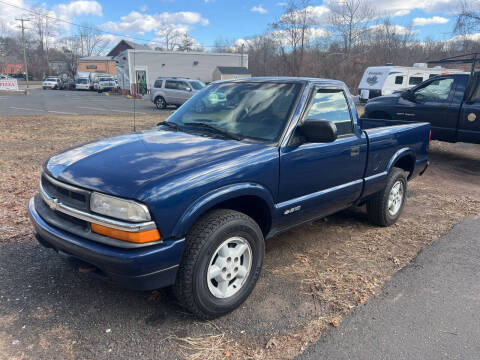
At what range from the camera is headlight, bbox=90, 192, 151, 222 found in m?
2.37

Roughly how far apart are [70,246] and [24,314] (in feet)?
2.58

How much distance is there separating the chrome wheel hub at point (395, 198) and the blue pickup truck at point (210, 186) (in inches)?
27.8

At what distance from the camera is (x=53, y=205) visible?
9.08 ft

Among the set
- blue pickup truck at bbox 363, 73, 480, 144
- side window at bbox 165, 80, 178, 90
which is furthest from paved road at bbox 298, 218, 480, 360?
side window at bbox 165, 80, 178, 90

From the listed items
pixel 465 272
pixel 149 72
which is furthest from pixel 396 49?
pixel 465 272

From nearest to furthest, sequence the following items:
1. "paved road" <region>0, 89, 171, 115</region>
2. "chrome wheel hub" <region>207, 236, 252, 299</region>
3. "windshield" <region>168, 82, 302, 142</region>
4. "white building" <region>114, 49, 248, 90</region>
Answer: "chrome wheel hub" <region>207, 236, 252, 299</region>
"windshield" <region>168, 82, 302, 142</region>
"paved road" <region>0, 89, 171, 115</region>
"white building" <region>114, 49, 248, 90</region>

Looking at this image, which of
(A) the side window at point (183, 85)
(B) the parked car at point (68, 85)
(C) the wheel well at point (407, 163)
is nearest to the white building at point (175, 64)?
(B) the parked car at point (68, 85)

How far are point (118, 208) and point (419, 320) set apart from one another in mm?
2432

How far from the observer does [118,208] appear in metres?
2.41

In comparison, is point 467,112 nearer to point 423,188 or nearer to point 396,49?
point 423,188

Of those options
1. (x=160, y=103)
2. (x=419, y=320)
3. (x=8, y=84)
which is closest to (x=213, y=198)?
(x=419, y=320)

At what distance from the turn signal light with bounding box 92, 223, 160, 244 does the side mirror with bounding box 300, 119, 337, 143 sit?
1.55 metres

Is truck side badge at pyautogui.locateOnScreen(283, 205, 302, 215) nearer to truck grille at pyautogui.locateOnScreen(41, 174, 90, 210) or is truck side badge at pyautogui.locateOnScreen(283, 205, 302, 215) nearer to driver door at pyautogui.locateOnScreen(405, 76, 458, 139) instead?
truck grille at pyautogui.locateOnScreen(41, 174, 90, 210)

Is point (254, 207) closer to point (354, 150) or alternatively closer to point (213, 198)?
point (213, 198)
